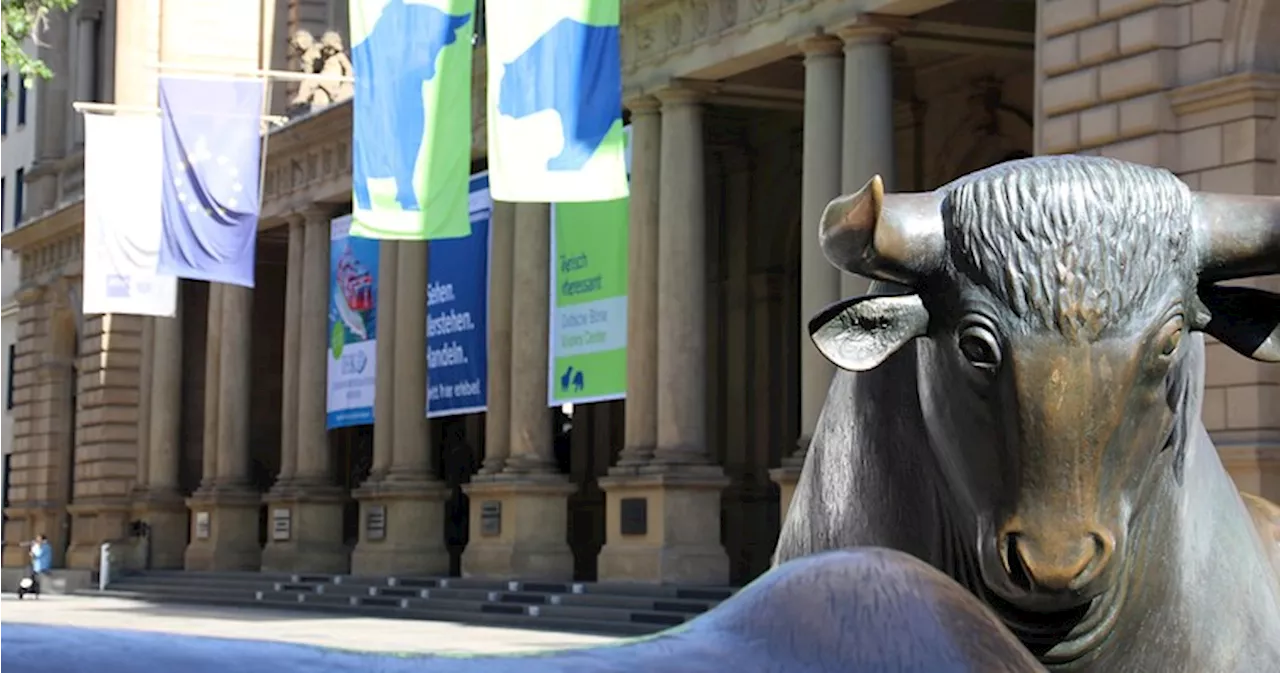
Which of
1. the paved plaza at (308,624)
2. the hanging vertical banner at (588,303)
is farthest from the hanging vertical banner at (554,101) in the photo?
the hanging vertical banner at (588,303)

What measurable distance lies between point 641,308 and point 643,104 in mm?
3043

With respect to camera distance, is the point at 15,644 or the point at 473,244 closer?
the point at 15,644

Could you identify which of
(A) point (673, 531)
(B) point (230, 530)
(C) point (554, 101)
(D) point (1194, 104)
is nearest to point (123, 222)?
(A) point (673, 531)

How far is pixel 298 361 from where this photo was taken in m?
41.8

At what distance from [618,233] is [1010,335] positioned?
26275 mm

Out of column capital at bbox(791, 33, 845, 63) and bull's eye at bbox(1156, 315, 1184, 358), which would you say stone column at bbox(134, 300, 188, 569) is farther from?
bull's eye at bbox(1156, 315, 1184, 358)

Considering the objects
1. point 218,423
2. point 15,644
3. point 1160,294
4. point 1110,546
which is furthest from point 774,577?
point 218,423

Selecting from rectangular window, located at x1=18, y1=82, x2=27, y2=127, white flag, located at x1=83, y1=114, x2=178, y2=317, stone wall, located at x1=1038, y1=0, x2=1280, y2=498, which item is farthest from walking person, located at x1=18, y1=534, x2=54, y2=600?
stone wall, located at x1=1038, y1=0, x2=1280, y2=498

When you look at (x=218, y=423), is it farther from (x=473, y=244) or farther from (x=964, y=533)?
(x=964, y=533)

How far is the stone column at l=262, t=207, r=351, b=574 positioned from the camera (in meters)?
40.9

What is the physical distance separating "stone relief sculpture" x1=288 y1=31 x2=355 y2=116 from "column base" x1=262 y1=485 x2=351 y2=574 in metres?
8.25

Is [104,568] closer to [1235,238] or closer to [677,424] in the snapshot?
[677,424]

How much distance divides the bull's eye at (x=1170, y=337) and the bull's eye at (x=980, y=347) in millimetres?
227

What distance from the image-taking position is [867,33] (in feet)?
85.8
